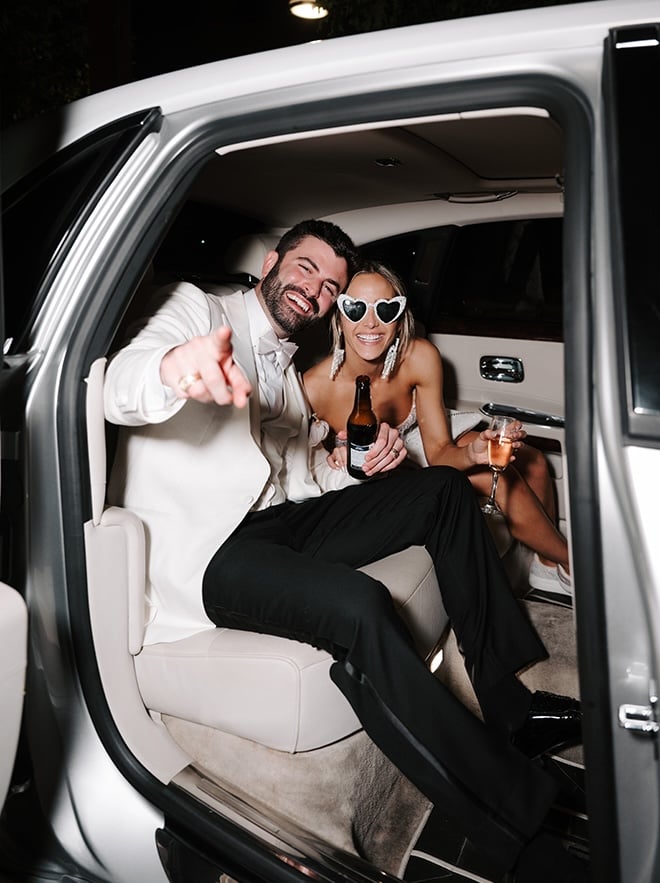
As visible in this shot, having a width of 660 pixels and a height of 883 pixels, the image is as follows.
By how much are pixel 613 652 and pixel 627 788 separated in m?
0.18

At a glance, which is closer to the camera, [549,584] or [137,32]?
[549,584]

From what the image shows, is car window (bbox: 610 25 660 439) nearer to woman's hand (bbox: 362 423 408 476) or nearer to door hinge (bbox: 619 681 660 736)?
door hinge (bbox: 619 681 660 736)

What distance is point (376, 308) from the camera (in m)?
2.71

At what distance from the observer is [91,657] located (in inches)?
60.7

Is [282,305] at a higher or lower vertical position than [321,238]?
lower

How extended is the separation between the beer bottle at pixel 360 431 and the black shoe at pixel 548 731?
32.1 inches

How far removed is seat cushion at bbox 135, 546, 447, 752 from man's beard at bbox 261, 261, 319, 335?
0.88m

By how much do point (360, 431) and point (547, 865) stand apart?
1.27m

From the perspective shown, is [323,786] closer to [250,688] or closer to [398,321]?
[250,688]

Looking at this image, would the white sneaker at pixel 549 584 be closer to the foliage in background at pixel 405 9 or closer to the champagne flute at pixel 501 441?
the champagne flute at pixel 501 441

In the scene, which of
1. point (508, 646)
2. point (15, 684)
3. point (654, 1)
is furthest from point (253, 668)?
point (654, 1)

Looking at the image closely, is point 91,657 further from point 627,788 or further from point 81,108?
point 81,108

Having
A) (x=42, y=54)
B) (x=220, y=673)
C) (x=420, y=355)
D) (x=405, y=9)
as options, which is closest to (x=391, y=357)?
(x=420, y=355)

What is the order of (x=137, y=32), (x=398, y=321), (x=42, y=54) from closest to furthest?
(x=398, y=321), (x=42, y=54), (x=137, y=32)
